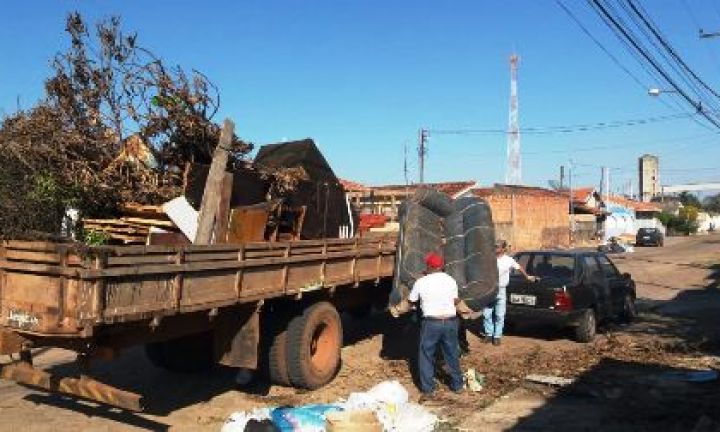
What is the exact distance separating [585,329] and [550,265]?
51.5 inches

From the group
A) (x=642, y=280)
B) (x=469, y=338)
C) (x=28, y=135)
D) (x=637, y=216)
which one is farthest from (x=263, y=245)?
(x=637, y=216)

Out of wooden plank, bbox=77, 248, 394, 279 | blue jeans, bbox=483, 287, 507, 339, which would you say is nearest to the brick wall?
blue jeans, bbox=483, 287, 507, 339

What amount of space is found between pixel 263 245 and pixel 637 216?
8805cm

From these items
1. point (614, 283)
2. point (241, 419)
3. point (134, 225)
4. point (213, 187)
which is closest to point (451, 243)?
point (213, 187)

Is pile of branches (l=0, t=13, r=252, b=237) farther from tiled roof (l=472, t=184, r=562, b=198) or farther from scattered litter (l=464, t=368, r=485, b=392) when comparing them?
tiled roof (l=472, t=184, r=562, b=198)

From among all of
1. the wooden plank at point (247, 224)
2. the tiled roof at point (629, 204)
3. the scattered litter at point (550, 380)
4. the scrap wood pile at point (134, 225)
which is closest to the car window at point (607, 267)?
the scattered litter at point (550, 380)

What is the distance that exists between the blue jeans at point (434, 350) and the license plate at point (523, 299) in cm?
394

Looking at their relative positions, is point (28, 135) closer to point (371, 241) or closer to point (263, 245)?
point (263, 245)

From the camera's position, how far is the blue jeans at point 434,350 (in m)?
8.91

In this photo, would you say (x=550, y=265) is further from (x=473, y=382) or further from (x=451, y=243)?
(x=473, y=382)

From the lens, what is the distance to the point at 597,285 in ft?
43.5

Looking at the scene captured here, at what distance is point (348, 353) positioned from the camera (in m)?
11.3

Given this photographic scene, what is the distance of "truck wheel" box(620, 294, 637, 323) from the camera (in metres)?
15.0

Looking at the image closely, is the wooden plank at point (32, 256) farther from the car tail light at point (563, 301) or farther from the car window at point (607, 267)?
the car window at point (607, 267)
